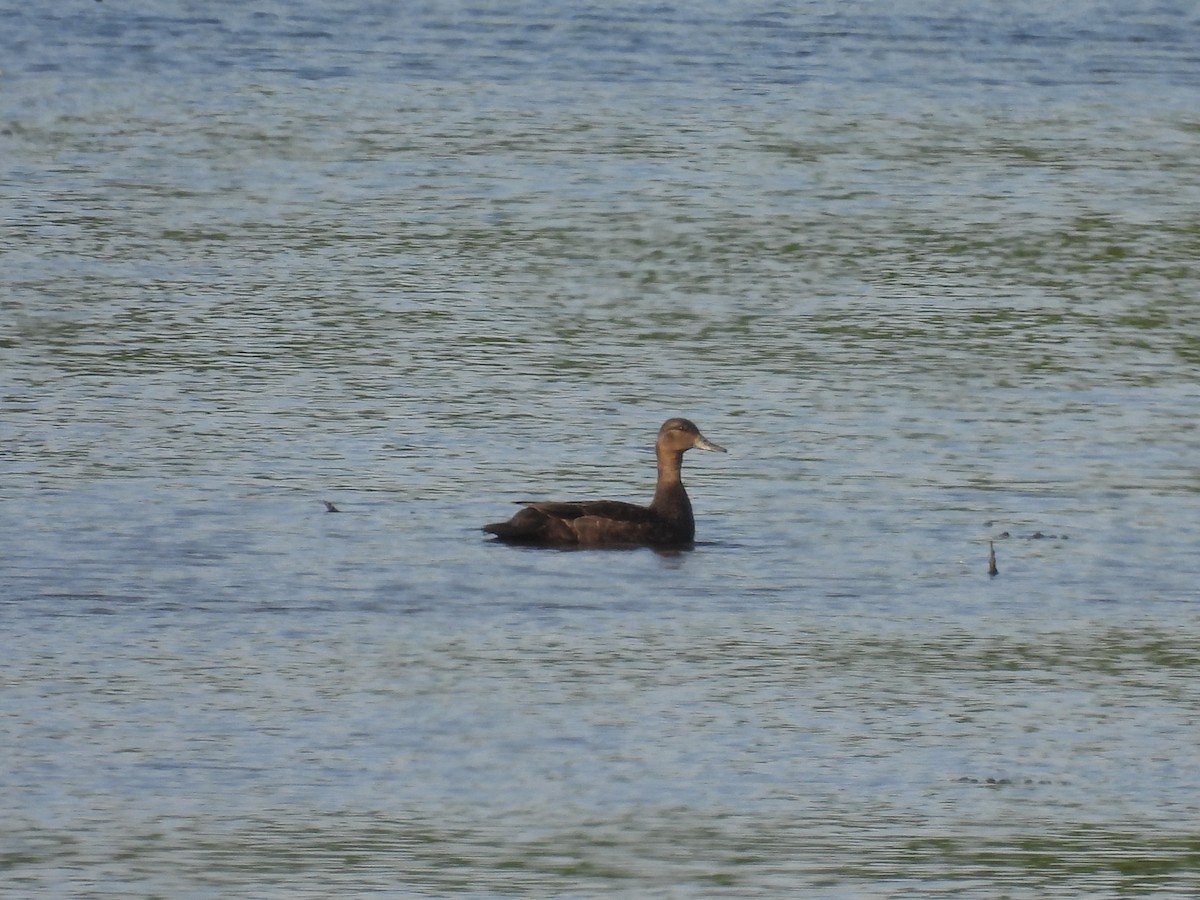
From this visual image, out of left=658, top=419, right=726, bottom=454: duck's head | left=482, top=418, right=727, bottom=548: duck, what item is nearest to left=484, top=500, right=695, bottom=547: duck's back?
left=482, top=418, right=727, bottom=548: duck

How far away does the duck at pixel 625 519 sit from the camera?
13.2 metres

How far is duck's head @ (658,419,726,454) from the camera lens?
14148mm

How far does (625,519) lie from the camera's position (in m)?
13.4

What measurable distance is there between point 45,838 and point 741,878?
2.12 meters

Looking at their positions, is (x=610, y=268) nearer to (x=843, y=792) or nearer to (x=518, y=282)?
(x=518, y=282)

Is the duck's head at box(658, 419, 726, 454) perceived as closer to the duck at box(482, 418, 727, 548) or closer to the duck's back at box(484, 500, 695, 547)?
the duck at box(482, 418, 727, 548)

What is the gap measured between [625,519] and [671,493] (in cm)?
52

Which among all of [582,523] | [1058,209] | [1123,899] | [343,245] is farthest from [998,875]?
[1058,209]

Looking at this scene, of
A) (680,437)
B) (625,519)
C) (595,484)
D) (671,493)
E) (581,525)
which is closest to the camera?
(581,525)

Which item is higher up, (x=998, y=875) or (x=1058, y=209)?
(x=1058, y=209)

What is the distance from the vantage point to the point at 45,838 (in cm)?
884

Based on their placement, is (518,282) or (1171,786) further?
(518,282)

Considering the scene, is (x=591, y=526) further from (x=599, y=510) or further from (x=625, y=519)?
(x=625, y=519)

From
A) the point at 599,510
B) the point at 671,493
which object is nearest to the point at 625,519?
the point at 599,510
